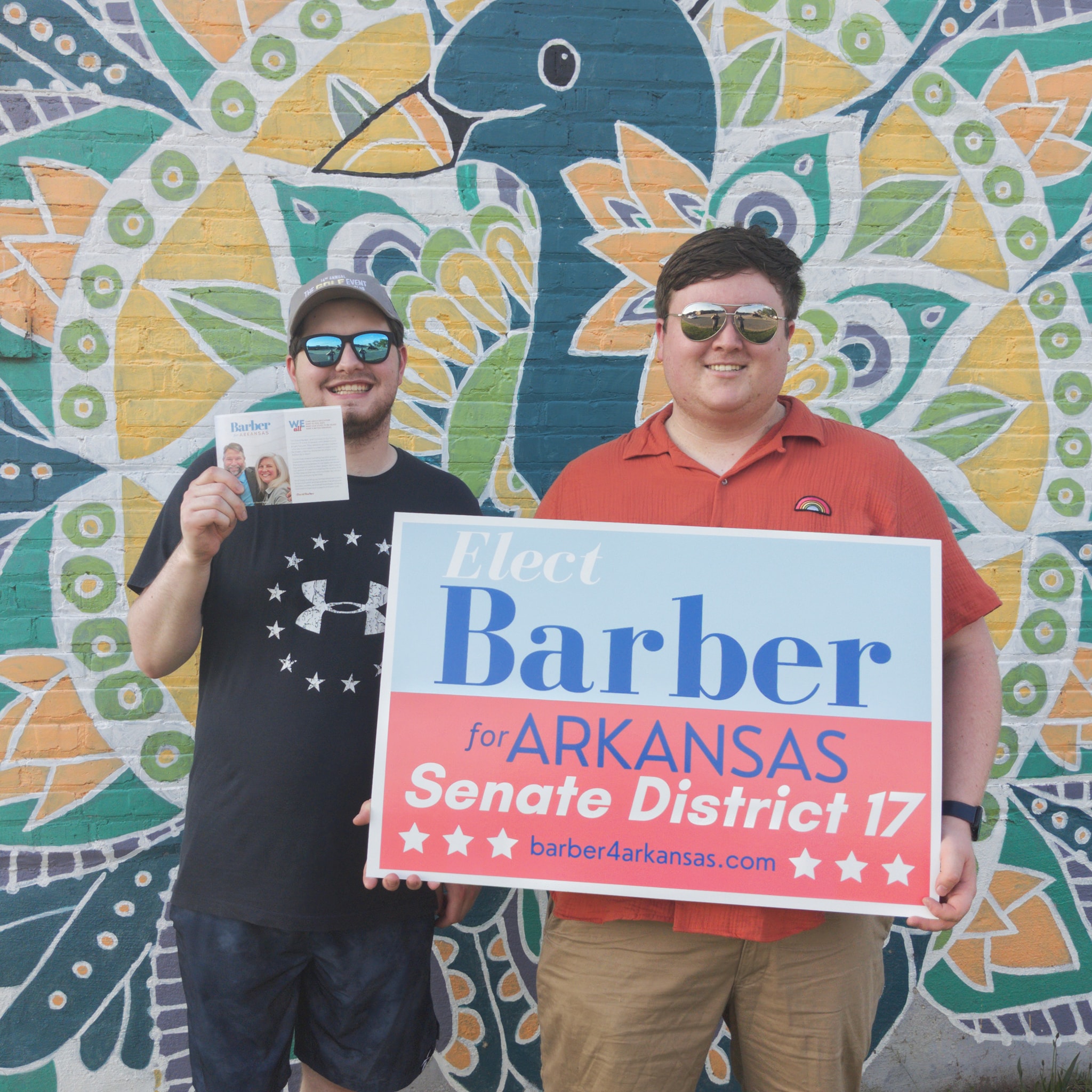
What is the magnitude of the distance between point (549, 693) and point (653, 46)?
215 centimetres

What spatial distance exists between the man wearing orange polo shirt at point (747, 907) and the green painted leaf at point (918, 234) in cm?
120

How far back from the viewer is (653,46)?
2783 millimetres

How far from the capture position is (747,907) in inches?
68.4

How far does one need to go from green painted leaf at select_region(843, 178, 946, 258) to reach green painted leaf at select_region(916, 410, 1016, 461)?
0.66m

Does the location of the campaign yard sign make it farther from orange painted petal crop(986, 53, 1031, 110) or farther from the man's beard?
orange painted petal crop(986, 53, 1031, 110)

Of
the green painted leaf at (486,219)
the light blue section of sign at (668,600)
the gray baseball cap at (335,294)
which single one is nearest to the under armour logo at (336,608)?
the light blue section of sign at (668,600)

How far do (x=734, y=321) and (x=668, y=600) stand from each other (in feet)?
1.88

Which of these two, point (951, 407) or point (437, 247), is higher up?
point (437, 247)

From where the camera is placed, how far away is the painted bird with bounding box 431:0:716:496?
8.95ft

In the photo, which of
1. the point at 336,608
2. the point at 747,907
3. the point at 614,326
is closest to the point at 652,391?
the point at 614,326

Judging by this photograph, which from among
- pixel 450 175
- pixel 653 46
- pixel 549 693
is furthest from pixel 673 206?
pixel 549 693

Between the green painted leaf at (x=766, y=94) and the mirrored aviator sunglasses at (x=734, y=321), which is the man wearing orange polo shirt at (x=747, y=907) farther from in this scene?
the green painted leaf at (x=766, y=94)

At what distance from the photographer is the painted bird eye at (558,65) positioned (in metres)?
2.74

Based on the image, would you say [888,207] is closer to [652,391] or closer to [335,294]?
[652,391]
